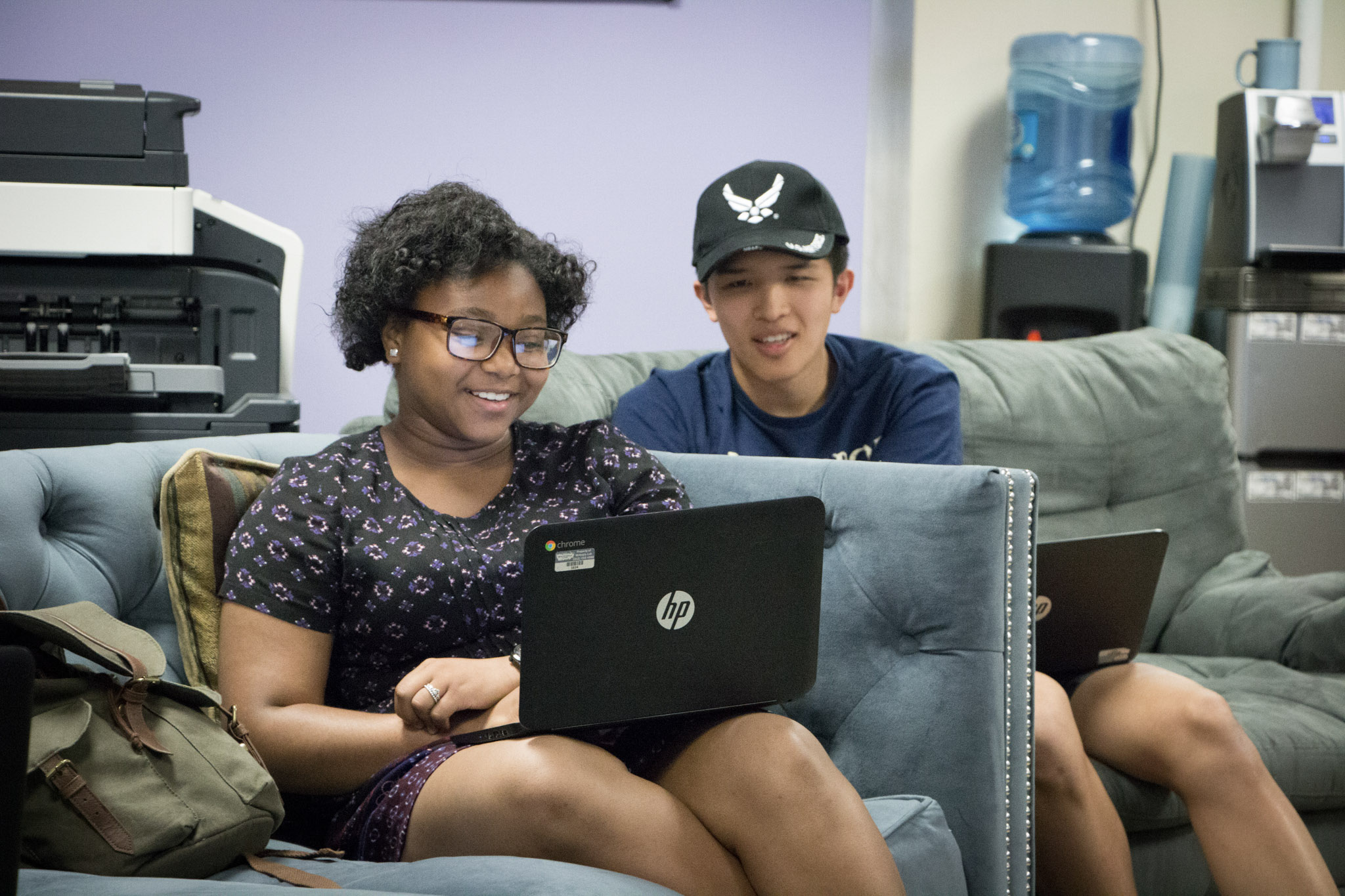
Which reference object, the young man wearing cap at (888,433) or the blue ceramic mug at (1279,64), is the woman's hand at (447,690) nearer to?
the young man wearing cap at (888,433)

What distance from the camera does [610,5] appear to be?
288cm

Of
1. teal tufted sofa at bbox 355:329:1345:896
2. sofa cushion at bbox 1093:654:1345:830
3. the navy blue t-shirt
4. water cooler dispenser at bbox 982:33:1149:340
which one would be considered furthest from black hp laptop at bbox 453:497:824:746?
water cooler dispenser at bbox 982:33:1149:340

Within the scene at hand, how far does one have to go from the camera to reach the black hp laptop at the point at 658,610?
92 centimetres

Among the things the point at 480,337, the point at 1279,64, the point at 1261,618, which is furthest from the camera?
the point at 1279,64

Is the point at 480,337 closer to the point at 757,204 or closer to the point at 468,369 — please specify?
the point at 468,369

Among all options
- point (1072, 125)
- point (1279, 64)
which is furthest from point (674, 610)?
point (1279, 64)

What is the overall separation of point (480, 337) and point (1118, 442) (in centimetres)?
139

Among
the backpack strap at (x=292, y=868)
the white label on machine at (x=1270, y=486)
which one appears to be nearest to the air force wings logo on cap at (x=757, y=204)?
the backpack strap at (x=292, y=868)

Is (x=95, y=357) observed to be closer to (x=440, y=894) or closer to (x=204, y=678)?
(x=204, y=678)

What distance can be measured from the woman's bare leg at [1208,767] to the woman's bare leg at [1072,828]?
0.12 metres

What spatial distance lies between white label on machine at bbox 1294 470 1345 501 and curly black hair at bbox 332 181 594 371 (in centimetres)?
231

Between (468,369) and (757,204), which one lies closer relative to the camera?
(468,369)

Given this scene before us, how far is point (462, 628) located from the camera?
1.16 meters

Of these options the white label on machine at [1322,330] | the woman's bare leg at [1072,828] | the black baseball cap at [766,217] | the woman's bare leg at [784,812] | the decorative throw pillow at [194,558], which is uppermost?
the black baseball cap at [766,217]
